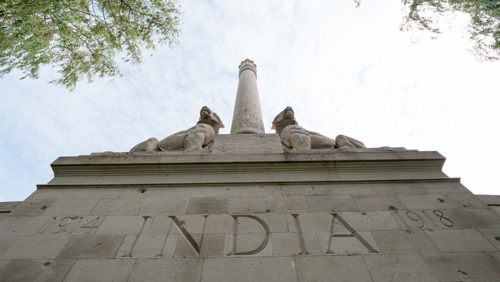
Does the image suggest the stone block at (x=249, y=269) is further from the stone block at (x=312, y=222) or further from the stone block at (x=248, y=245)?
the stone block at (x=312, y=222)

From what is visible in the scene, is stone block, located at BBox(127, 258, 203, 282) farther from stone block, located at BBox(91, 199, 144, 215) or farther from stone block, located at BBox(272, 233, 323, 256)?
stone block, located at BBox(91, 199, 144, 215)

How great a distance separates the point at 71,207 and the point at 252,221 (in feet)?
11.6

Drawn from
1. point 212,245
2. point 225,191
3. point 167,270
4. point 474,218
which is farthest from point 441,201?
point 167,270

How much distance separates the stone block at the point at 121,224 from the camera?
4699 mm

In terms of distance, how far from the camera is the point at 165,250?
4273mm

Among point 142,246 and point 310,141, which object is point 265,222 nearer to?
point 142,246

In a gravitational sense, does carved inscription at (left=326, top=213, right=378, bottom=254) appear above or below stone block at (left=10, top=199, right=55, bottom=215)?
below

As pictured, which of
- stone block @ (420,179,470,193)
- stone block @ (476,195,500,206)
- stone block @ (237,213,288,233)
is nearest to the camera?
stone block @ (237,213,288,233)

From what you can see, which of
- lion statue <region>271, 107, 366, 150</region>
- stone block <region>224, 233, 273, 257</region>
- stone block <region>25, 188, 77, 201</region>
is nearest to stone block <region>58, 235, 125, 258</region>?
stone block <region>25, 188, 77, 201</region>

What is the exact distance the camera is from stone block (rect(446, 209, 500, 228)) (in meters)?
4.74

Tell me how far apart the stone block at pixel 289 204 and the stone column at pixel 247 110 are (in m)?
4.63

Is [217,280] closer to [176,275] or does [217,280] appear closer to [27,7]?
[176,275]

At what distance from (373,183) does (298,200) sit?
5.72 ft

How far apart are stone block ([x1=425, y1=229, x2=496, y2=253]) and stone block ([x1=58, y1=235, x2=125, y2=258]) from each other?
504 cm
